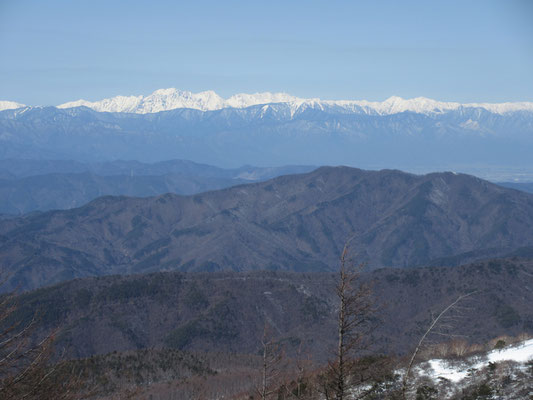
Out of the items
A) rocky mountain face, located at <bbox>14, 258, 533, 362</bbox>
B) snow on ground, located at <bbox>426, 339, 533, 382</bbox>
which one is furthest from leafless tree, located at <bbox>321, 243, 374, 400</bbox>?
rocky mountain face, located at <bbox>14, 258, 533, 362</bbox>

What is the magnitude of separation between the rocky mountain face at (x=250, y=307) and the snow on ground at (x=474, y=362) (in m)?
70.7

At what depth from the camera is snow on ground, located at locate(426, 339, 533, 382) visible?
3222 centimetres

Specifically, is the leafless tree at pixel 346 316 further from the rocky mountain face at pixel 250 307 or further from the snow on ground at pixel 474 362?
the rocky mountain face at pixel 250 307

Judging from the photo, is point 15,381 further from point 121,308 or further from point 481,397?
point 121,308

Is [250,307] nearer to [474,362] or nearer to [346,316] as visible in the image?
[474,362]

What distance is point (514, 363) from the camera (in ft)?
103

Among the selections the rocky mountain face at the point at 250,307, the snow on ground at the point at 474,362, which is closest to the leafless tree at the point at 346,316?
the snow on ground at the point at 474,362

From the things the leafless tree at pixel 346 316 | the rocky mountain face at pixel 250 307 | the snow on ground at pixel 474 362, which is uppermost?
the leafless tree at pixel 346 316

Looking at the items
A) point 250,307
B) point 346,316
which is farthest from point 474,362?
point 250,307

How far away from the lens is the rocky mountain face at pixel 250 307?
115438mm

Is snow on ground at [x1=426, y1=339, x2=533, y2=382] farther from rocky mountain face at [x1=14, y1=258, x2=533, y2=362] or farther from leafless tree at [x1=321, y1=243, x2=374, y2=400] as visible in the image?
rocky mountain face at [x1=14, y1=258, x2=533, y2=362]

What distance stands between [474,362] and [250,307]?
103042 millimetres

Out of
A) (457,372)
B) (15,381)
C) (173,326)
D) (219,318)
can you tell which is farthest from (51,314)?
(15,381)

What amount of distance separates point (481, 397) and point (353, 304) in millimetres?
17118
